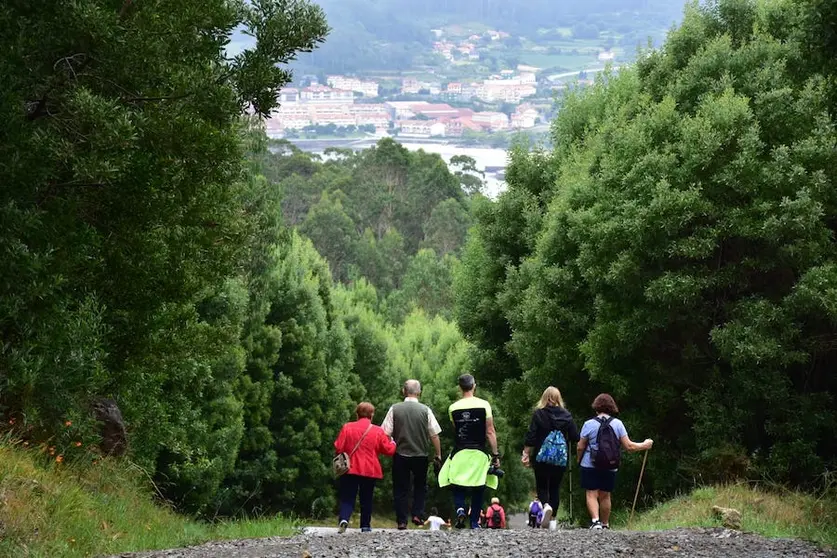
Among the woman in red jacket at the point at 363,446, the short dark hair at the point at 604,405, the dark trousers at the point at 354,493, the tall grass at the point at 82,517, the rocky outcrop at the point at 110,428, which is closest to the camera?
the tall grass at the point at 82,517

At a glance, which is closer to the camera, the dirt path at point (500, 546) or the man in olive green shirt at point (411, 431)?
the dirt path at point (500, 546)

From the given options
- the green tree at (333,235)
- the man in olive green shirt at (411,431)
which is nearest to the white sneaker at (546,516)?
the man in olive green shirt at (411,431)

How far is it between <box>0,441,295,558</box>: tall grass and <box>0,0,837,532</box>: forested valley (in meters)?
0.60

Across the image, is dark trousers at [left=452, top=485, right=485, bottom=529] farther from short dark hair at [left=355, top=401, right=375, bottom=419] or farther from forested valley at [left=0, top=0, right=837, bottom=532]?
forested valley at [left=0, top=0, right=837, bottom=532]

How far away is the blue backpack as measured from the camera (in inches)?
559

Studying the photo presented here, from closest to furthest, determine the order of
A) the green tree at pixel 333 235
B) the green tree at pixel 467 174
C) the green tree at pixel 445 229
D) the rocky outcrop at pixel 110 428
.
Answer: the rocky outcrop at pixel 110 428 → the green tree at pixel 333 235 → the green tree at pixel 445 229 → the green tree at pixel 467 174

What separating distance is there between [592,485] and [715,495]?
280 centimetres

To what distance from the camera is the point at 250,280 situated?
A: 33844mm

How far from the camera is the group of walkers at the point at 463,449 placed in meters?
13.3

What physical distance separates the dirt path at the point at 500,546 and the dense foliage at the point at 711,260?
847 centimetres

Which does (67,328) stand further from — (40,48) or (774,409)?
(774,409)

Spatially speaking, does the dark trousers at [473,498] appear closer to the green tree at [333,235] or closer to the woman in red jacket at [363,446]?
the woman in red jacket at [363,446]

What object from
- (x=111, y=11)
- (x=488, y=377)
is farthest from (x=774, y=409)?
(x=111, y=11)

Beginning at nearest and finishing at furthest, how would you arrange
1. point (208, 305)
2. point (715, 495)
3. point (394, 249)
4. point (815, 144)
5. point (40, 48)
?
point (40, 48) → point (715, 495) → point (815, 144) → point (208, 305) → point (394, 249)
